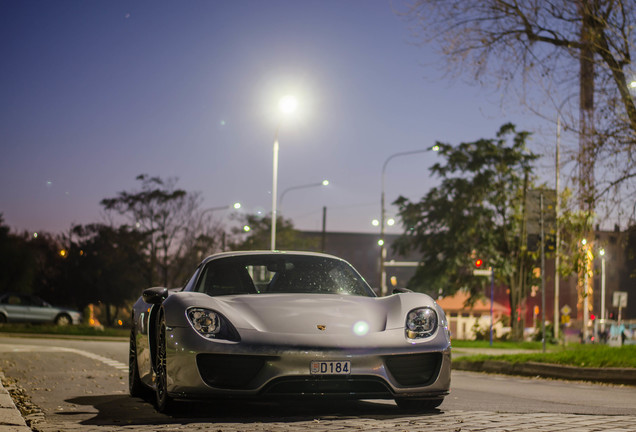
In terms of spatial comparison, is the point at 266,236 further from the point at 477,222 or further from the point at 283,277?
the point at 283,277

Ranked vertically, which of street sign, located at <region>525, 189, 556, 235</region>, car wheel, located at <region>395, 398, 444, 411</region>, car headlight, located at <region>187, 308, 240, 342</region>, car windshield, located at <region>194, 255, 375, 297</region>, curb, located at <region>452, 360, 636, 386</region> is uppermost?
street sign, located at <region>525, 189, 556, 235</region>

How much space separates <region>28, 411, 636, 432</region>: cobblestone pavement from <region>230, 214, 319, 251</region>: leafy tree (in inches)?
2674

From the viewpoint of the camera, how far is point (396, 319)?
6.78 meters

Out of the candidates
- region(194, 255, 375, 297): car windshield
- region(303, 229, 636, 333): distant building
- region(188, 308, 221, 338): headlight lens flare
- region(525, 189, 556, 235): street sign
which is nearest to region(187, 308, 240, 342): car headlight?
region(188, 308, 221, 338): headlight lens flare

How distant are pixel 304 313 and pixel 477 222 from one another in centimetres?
3980

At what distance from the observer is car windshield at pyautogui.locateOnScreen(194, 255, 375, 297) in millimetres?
7453

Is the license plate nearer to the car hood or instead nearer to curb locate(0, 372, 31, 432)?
the car hood

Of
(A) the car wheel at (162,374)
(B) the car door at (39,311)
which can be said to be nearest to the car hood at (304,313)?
(A) the car wheel at (162,374)

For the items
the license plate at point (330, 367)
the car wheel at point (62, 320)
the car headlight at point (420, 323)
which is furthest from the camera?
the car wheel at point (62, 320)

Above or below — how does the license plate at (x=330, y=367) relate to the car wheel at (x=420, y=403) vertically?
above

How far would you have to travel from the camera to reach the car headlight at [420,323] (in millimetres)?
6758

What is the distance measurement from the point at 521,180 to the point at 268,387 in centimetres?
4099

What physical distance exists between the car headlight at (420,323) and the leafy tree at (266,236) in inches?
2666

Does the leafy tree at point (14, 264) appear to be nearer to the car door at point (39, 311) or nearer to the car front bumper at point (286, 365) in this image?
the car door at point (39, 311)
